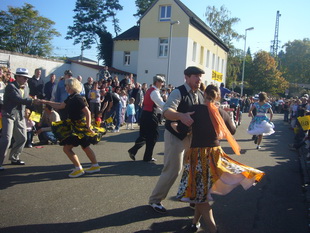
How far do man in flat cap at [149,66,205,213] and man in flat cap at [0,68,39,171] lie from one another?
119 inches

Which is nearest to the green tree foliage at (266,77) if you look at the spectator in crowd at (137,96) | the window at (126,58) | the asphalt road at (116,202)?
the window at (126,58)

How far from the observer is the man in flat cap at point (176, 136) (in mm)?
3910

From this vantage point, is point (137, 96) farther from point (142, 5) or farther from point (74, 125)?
point (142, 5)

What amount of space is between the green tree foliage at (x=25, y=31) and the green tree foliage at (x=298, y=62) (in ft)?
A: 172

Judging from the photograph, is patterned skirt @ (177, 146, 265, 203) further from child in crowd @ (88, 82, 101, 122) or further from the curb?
child in crowd @ (88, 82, 101, 122)

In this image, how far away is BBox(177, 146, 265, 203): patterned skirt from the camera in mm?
3381

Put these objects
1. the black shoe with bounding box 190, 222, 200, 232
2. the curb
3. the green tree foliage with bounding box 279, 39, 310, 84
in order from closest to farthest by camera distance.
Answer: the black shoe with bounding box 190, 222, 200, 232, the curb, the green tree foliage with bounding box 279, 39, 310, 84

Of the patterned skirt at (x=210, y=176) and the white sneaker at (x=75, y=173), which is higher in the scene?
the patterned skirt at (x=210, y=176)

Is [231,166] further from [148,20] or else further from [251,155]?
[148,20]

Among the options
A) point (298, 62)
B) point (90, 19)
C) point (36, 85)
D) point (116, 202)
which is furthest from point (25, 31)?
point (298, 62)

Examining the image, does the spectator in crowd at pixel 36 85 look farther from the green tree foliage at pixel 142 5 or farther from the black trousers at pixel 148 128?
the green tree foliage at pixel 142 5


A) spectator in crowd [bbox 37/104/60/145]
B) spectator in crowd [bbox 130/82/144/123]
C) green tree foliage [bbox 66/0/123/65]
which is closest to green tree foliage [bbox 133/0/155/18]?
green tree foliage [bbox 66/0/123/65]

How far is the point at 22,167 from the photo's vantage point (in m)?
6.11

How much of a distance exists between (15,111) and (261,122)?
26.0 ft
